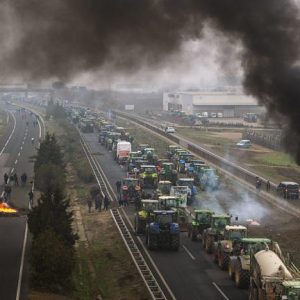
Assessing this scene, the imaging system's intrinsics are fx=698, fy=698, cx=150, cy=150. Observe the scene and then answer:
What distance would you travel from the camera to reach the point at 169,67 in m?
36.8

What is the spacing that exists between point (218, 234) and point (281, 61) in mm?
9853

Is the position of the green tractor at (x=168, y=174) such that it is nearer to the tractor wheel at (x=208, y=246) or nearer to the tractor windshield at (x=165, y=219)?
the tractor wheel at (x=208, y=246)

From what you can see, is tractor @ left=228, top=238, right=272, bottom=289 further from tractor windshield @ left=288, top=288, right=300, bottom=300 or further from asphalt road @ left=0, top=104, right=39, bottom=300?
asphalt road @ left=0, top=104, right=39, bottom=300

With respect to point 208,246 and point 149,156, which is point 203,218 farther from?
point 149,156

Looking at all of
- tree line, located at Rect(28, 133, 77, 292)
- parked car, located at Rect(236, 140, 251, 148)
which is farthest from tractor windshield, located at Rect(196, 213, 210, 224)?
parked car, located at Rect(236, 140, 251, 148)

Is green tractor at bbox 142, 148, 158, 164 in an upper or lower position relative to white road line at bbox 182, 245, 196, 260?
upper

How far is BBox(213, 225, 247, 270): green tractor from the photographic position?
3088 centimetres

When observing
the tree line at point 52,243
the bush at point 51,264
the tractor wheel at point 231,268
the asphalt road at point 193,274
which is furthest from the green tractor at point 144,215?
the bush at point 51,264

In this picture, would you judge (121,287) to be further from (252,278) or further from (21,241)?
(21,241)

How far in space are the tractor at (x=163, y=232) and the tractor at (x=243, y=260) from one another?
5.74 m

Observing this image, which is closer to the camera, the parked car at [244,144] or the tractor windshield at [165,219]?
the tractor windshield at [165,219]

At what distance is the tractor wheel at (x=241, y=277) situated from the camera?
2780 centimetres

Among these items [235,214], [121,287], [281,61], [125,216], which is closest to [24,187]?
[125,216]

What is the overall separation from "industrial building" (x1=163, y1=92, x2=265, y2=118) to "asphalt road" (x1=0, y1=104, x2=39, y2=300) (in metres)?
53.9
